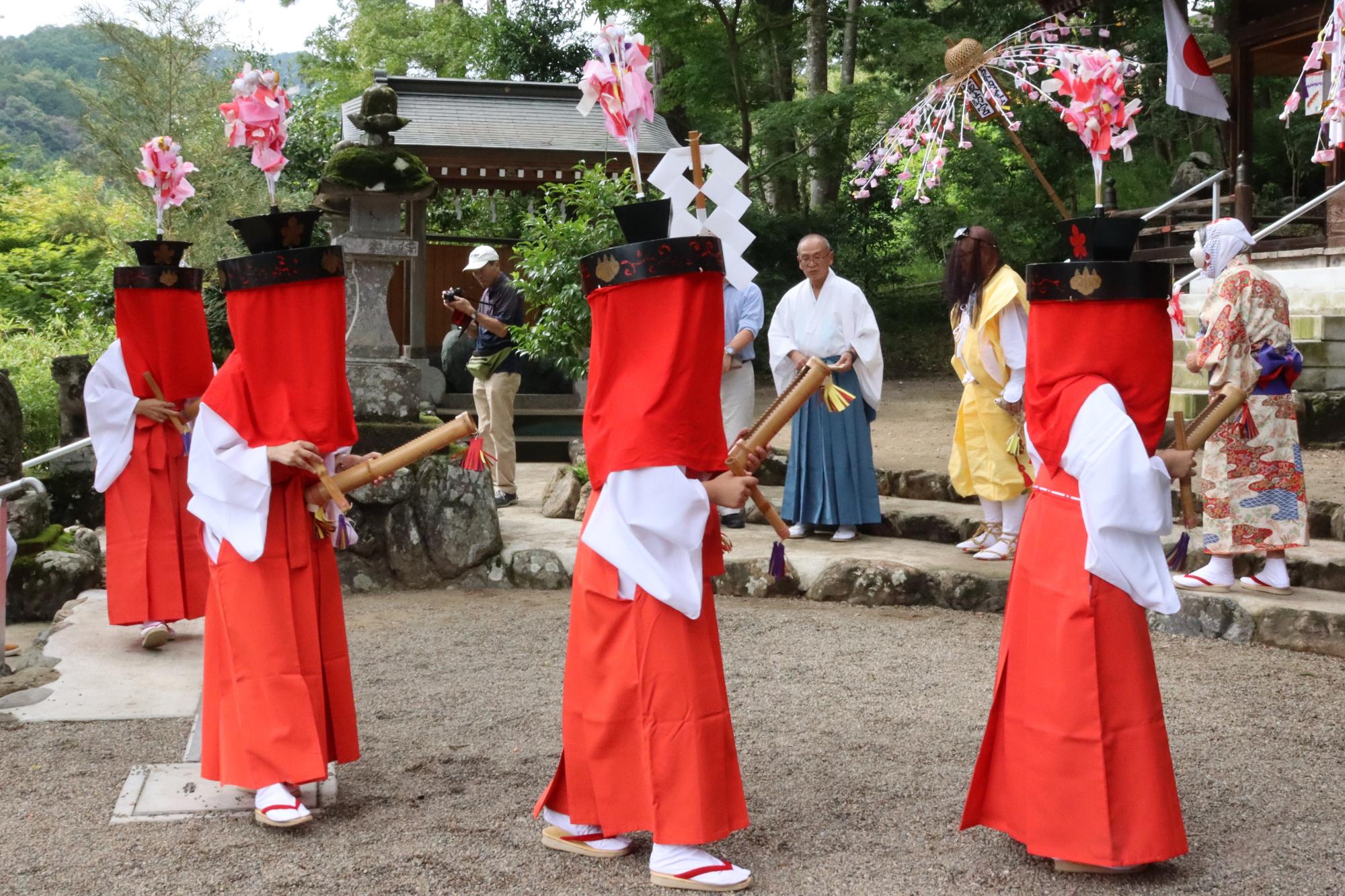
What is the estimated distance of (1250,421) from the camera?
6.10 metres

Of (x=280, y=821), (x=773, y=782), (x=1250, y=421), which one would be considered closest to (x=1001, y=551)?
(x=1250, y=421)

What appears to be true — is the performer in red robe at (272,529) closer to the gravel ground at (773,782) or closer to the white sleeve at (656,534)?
the gravel ground at (773,782)

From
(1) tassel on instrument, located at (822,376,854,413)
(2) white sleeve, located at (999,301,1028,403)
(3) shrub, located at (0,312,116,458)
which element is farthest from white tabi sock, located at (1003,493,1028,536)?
(3) shrub, located at (0,312,116,458)

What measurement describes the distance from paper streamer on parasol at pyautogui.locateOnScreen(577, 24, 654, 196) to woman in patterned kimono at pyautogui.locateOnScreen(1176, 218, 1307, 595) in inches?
151

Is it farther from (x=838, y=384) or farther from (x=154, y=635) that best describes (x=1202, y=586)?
(x=154, y=635)

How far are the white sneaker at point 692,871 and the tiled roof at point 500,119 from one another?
10.8 m

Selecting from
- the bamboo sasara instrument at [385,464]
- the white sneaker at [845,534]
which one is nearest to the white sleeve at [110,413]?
the bamboo sasara instrument at [385,464]

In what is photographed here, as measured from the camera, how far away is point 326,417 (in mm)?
3844

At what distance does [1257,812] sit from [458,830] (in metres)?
2.55

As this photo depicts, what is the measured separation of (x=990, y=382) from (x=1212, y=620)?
1.85 m

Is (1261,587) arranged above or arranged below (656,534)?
below

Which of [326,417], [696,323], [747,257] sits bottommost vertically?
[326,417]

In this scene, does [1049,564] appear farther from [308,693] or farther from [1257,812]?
[308,693]

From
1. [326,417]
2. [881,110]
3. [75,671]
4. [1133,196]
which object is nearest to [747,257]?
[881,110]
